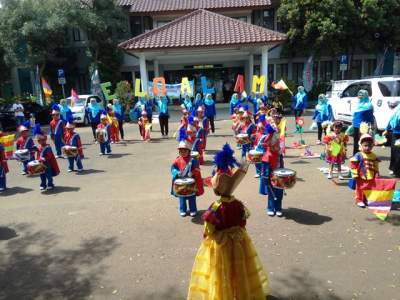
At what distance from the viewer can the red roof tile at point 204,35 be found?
1944 cm

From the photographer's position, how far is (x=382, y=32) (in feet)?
78.8

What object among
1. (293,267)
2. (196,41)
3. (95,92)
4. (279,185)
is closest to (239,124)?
(279,185)

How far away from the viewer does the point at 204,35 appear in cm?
2044

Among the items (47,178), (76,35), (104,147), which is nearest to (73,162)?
(47,178)

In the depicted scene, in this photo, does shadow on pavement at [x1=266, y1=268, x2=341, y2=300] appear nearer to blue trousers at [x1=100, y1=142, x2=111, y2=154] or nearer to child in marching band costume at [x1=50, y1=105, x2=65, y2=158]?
blue trousers at [x1=100, y1=142, x2=111, y2=154]

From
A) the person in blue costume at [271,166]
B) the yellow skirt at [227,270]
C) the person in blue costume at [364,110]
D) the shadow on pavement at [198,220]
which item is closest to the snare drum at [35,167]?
the shadow on pavement at [198,220]

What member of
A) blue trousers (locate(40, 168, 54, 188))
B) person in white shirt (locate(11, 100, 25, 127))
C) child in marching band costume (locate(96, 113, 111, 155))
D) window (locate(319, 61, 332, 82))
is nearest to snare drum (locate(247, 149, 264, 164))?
blue trousers (locate(40, 168, 54, 188))

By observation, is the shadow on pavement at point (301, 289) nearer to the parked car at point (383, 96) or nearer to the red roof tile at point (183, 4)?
the parked car at point (383, 96)

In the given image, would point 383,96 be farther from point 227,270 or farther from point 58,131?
point 58,131

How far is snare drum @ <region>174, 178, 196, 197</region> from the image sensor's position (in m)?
6.03

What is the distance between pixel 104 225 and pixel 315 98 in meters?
23.3

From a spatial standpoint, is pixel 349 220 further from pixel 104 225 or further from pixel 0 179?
pixel 0 179

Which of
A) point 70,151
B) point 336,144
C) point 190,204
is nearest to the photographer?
point 190,204

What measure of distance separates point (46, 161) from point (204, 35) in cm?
→ 1415
